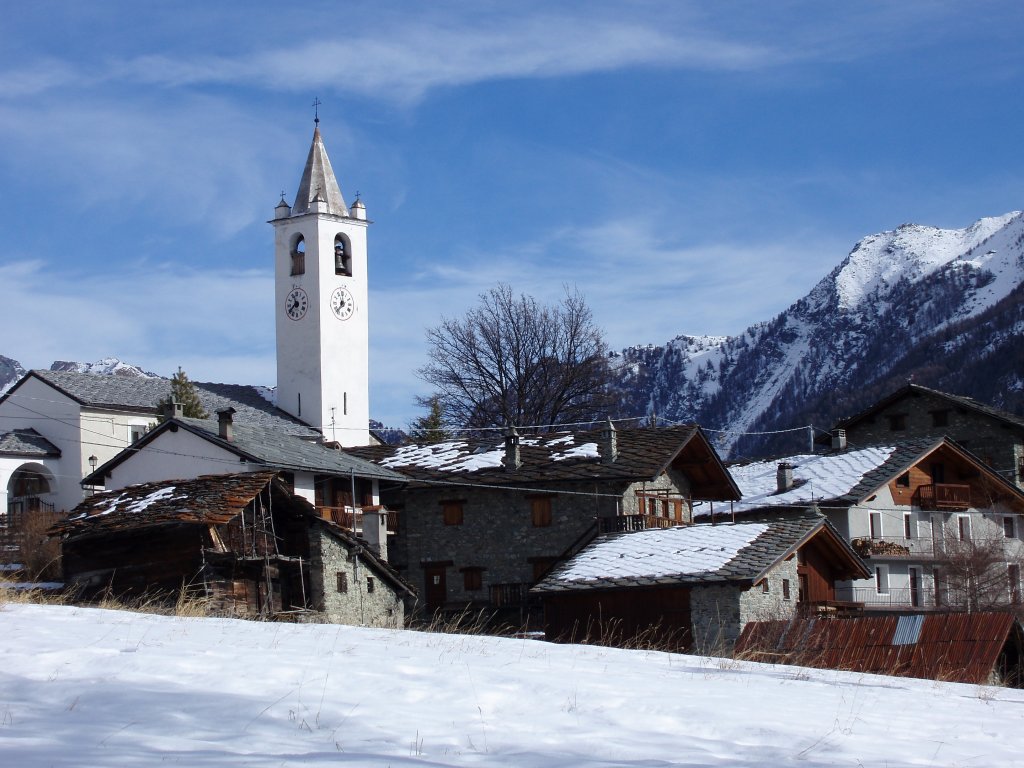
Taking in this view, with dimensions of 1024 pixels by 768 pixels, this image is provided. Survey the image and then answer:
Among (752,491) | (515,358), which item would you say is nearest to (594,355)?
(515,358)

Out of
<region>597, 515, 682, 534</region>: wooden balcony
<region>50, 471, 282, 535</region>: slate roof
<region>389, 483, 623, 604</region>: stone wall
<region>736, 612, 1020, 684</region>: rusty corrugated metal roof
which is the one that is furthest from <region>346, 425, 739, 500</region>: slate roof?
<region>736, 612, 1020, 684</region>: rusty corrugated metal roof

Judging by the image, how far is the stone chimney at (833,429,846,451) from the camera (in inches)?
2496

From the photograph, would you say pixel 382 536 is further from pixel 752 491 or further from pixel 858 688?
pixel 858 688

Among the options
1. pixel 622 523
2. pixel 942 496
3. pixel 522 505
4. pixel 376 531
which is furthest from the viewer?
pixel 942 496

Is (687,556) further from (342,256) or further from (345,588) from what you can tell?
(342,256)

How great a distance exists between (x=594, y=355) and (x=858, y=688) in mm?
50867

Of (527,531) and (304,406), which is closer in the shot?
(527,531)

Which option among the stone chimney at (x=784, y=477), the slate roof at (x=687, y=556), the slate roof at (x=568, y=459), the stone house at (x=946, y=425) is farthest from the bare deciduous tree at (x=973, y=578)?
the stone house at (x=946, y=425)

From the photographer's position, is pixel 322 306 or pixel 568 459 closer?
pixel 568 459

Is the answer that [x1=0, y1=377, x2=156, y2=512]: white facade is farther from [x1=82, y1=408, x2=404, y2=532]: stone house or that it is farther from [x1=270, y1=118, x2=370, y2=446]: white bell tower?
[x1=82, y1=408, x2=404, y2=532]: stone house

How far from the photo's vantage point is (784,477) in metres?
55.8

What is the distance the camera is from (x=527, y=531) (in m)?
44.9

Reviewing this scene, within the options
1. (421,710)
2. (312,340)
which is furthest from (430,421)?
(421,710)

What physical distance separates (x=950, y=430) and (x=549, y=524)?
3150 centimetres
